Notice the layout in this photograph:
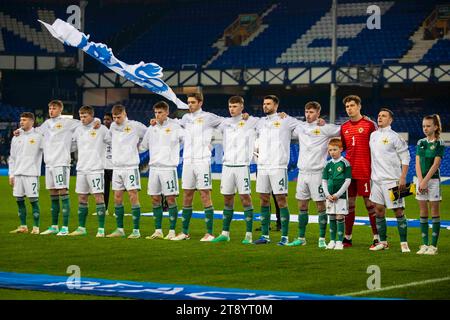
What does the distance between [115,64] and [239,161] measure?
9.46ft

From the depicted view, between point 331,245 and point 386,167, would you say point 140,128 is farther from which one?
point 386,167

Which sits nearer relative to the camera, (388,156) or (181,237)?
(388,156)

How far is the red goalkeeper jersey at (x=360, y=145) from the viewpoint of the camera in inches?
584

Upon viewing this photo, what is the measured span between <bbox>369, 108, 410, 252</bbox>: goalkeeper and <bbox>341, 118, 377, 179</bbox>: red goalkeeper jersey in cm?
33

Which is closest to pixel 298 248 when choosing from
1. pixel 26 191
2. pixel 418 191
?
pixel 418 191

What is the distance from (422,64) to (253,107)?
31.8 ft

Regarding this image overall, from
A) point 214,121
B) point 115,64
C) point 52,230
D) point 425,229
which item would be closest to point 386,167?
point 425,229

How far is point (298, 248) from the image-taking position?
14688 mm

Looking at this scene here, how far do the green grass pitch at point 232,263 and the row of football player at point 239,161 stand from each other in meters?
0.60

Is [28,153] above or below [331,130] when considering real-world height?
below

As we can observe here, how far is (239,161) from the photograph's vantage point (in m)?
15.6

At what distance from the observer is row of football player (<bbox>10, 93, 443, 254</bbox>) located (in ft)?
47.1

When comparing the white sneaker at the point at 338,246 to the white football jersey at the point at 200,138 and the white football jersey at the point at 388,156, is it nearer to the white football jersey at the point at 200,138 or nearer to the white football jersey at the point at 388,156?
the white football jersey at the point at 388,156
